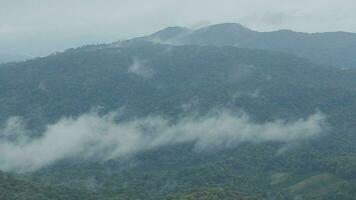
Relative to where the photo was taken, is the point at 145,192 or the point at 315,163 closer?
the point at 145,192

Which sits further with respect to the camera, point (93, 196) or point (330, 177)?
point (330, 177)

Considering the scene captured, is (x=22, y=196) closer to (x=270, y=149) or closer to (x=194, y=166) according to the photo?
(x=194, y=166)

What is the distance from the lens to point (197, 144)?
198250 mm

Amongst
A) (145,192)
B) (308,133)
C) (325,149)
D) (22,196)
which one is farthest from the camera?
(308,133)

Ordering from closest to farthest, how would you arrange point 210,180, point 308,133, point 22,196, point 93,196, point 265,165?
1. point 22,196
2. point 93,196
3. point 210,180
4. point 265,165
5. point 308,133

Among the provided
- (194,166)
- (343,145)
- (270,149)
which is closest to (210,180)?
(194,166)

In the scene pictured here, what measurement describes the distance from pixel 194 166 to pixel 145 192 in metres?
29.0

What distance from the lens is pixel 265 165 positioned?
547 ft

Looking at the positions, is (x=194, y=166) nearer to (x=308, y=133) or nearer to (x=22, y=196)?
(x=308, y=133)

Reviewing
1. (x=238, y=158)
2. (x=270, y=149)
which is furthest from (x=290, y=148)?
(x=238, y=158)

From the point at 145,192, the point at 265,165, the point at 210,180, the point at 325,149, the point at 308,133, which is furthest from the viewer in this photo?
the point at 308,133

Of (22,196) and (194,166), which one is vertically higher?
(22,196)

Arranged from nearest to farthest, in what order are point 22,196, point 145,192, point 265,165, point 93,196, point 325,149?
point 22,196 < point 93,196 < point 145,192 < point 265,165 < point 325,149

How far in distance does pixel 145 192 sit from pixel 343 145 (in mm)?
61654
